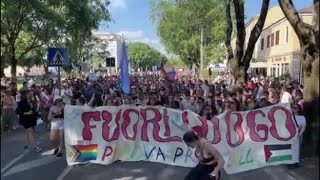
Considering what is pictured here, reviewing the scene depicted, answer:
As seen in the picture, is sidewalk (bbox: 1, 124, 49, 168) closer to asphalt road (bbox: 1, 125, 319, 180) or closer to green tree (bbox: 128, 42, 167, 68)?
asphalt road (bbox: 1, 125, 319, 180)

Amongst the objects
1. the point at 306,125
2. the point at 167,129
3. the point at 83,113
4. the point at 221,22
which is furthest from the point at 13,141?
the point at 221,22

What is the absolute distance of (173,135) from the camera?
35.2 ft

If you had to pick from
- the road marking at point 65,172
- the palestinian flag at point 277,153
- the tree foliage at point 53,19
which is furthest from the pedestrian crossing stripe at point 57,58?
the palestinian flag at point 277,153

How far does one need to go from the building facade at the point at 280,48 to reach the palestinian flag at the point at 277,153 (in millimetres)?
30347

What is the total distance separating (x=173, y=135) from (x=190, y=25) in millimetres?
51267

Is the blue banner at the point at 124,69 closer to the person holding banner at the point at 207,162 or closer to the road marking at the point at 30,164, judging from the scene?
the road marking at the point at 30,164

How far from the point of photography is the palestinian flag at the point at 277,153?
10250mm

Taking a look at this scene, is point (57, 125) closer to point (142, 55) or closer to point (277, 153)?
point (277, 153)

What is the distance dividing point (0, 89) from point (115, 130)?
5.50 meters

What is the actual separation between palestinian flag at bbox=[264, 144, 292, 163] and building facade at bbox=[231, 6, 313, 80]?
3035cm

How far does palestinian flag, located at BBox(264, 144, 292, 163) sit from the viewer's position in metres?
10.2

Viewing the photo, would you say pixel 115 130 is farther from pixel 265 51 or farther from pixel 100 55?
pixel 100 55

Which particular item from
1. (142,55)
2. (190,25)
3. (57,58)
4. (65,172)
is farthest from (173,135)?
(142,55)

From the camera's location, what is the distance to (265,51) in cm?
6353
